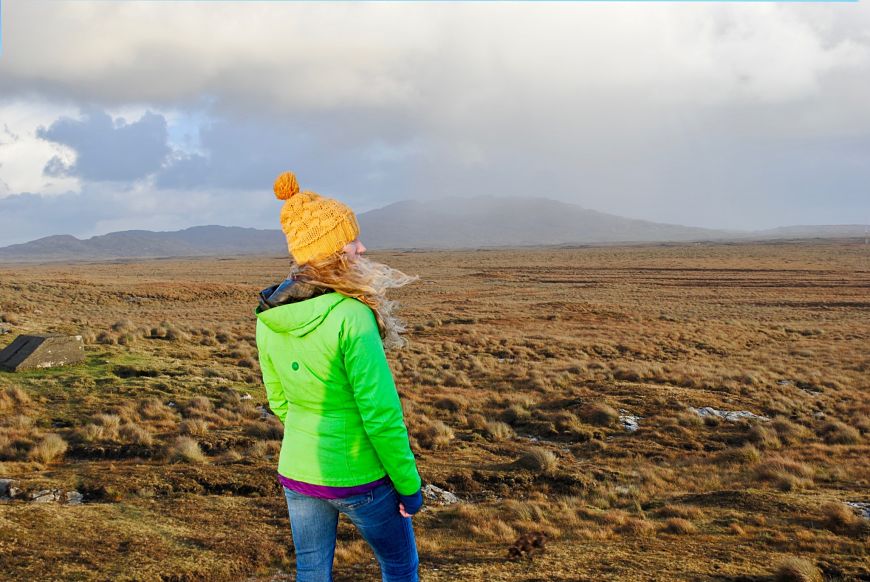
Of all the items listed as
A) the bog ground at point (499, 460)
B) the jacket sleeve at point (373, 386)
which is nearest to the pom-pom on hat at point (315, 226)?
the jacket sleeve at point (373, 386)

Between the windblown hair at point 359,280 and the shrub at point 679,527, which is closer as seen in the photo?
the windblown hair at point 359,280

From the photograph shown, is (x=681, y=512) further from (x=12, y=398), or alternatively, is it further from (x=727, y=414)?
(x=12, y=398)

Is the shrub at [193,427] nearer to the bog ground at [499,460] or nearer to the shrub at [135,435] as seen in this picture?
the bog ground at [499,460]

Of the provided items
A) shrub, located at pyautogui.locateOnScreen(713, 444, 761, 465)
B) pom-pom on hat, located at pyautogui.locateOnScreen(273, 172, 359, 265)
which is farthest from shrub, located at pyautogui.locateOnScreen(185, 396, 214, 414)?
pom-pom on hat, located at pyautogui.locateOnScreen(273, 172, 359, 265)

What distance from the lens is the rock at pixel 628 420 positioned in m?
12.6

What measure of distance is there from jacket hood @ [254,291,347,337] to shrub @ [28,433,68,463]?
7.53 metres

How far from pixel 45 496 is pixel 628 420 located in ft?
35.1

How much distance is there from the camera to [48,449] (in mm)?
8250

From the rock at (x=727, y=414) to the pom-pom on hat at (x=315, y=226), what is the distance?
1277 centimetres

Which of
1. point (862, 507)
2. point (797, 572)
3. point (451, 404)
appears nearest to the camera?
point (797, 572)

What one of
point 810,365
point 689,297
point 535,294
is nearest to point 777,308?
point 689,297

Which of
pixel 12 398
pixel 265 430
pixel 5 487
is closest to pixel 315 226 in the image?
pixel 5 487

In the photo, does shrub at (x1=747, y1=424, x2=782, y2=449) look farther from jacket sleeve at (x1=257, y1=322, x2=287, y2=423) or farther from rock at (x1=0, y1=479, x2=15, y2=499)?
rock at (x1=0, y1=479, x2=15, y2=499)

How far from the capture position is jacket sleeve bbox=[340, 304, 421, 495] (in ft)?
7.74
